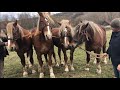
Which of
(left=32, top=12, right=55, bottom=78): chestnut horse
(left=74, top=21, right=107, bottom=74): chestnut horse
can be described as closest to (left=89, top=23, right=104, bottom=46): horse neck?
(left=74, top=21, right=107, bottom=74): chestnut horse

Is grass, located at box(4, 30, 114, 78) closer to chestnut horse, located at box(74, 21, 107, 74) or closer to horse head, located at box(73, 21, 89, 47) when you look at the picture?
chestnut horse, located at box(74, 21, 107, 74)

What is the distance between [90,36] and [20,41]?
1.85 m

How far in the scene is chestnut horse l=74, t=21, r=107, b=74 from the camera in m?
7.32

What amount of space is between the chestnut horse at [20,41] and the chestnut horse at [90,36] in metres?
1.31

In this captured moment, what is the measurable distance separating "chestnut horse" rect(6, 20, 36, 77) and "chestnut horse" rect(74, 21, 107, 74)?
4.30ft

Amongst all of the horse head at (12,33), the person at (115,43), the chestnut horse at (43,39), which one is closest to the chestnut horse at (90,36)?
the chestnut horse at (43,39)

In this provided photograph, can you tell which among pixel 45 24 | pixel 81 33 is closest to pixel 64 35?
pixel 81 33

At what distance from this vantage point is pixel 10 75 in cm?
762

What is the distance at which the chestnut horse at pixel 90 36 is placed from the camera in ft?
24.0

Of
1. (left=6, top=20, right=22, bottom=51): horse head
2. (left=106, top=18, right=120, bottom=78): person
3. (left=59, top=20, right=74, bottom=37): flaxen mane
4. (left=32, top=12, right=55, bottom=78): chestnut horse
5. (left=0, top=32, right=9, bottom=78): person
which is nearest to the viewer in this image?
(left=106, top=18, right=120, bottom=78): person

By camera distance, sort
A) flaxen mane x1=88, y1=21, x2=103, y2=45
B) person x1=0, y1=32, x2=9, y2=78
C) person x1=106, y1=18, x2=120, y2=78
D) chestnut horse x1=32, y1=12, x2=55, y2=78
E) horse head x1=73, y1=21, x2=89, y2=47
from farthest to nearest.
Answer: flaxen mane x1=88, y1=21, x2=103, y2=45
horse head x1=73, y1=21, x2=89, y2=47
chestnut horse x1=32, y1=12, x2=55, y2=78
person x1=0, y1=32, x2=9, y2=78
person x1=106, y1=18, x2=120, y2=78

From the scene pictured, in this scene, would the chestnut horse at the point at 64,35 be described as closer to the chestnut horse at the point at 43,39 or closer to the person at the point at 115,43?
the chestnut horse at the point at 43,39
